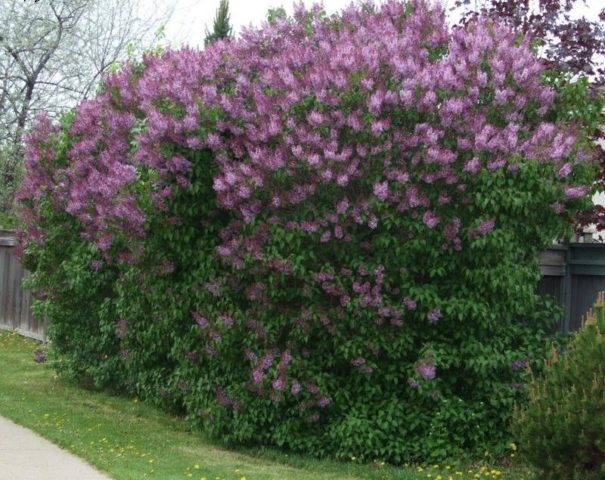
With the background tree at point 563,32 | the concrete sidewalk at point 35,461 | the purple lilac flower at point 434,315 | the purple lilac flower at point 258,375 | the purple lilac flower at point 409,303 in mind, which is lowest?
the concrete sidewalk at point 35,461

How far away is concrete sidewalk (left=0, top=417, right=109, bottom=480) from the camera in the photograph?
312 inches

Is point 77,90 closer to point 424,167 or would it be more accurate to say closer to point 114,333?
point 114,333

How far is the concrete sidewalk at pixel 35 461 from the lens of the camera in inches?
312

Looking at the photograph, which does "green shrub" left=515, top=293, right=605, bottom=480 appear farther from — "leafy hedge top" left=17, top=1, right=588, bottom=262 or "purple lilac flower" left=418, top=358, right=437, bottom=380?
"leafy hedge top" left=17, top=1, right=588, bottom=262

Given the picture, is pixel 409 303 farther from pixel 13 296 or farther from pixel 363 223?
pixel 13 296

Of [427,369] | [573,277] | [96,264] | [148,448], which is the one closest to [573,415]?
[427,369]

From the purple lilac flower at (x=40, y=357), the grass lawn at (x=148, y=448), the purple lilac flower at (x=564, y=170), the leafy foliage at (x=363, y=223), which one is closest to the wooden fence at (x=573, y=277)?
the leafy foliage at (x=363, y=223)

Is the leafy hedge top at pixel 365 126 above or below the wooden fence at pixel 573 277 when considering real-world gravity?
above

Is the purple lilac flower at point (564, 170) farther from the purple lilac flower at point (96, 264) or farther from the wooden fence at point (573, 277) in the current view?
the purple lilac flower at point (96, 264)

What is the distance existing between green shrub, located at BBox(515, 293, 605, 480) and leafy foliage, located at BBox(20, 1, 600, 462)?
63.9 inches

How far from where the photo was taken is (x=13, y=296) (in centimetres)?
1922

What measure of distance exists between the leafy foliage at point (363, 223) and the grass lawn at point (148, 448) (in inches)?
10.4

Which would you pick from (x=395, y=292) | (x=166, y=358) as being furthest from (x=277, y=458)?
(x=166, y=358)

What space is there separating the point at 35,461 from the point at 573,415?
14.5 feet
